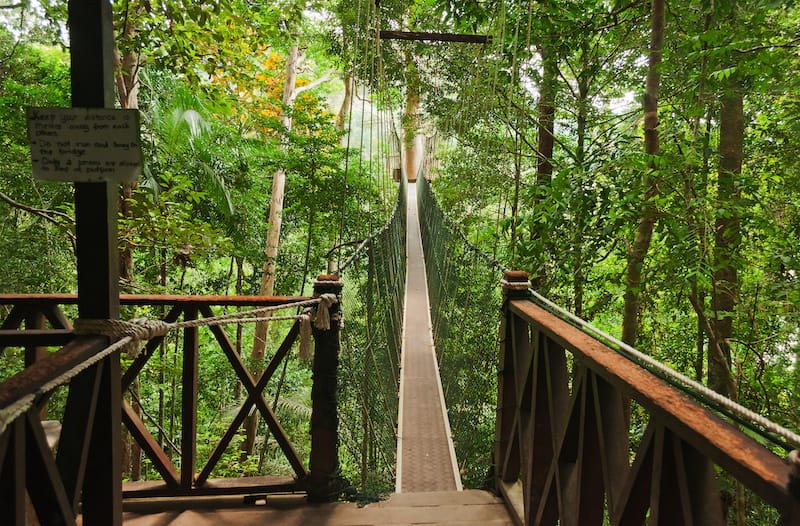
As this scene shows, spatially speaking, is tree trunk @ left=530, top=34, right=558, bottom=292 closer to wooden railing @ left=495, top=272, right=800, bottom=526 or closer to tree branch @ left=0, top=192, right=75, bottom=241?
wooden railing @ left=495, top=272, right=800, bottom=526

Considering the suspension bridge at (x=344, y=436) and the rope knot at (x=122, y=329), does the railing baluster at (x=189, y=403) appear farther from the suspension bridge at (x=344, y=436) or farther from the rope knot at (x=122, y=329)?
the rope knot at (x=122, y=329)

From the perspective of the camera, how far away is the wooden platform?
4.12ft

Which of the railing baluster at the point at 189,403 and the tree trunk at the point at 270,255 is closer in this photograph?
the railing baluster at the point at 189,403

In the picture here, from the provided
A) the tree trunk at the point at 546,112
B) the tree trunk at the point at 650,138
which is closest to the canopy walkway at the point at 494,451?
the tree trunk at the point at 650,138

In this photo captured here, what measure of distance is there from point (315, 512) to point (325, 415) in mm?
249

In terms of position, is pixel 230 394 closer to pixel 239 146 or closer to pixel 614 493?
pixel 239 146

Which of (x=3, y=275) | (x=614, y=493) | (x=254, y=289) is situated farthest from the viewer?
(x=254, y=289)

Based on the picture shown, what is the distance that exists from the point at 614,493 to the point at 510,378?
69 cm

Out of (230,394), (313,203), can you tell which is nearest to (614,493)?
(313,203)

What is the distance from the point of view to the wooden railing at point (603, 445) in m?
0.49

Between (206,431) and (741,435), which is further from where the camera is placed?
(206,431)

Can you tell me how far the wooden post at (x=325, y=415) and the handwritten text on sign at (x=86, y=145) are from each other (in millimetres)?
661

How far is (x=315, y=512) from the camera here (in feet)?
4.29

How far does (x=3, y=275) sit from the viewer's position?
2.99 meters
